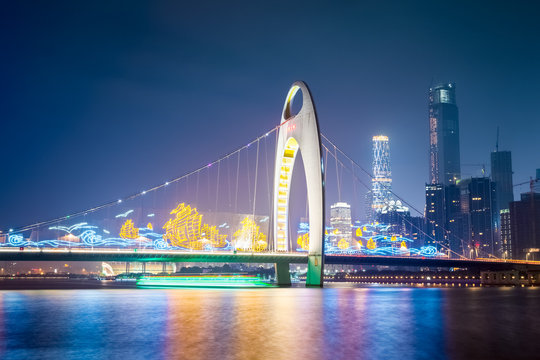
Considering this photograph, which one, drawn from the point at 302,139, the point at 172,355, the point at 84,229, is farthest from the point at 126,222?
the point at 172,355

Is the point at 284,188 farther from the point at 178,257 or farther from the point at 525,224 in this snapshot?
the point at 525,224

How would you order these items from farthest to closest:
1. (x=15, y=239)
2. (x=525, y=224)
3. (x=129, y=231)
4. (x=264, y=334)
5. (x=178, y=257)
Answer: (x=525, y=224), (x=129, y=231), (x=178, y=257), (x=15, y=239), (x=264, y=334)

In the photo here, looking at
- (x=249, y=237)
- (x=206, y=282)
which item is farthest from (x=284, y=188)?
(x=206, y=282)

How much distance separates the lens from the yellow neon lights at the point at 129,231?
63672 mm

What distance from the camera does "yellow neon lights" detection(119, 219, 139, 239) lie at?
209ft

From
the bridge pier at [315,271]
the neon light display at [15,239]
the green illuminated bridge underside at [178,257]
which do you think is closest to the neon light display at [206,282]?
the green illuminated bridge underside at [178,257]

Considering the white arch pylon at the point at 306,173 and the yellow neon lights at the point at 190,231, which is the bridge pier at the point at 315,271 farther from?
the yellow neon lights at the point at 190,231

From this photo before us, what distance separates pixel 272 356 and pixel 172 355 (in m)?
2.60

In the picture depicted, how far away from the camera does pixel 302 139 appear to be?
6369 centimetres

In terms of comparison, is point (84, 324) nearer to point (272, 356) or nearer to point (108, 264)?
point (272, 356)

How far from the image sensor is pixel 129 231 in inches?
2518

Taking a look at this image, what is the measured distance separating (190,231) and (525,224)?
15104 cm

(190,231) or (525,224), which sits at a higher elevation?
(525,224)

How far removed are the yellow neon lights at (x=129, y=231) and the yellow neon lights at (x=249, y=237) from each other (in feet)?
39.2
